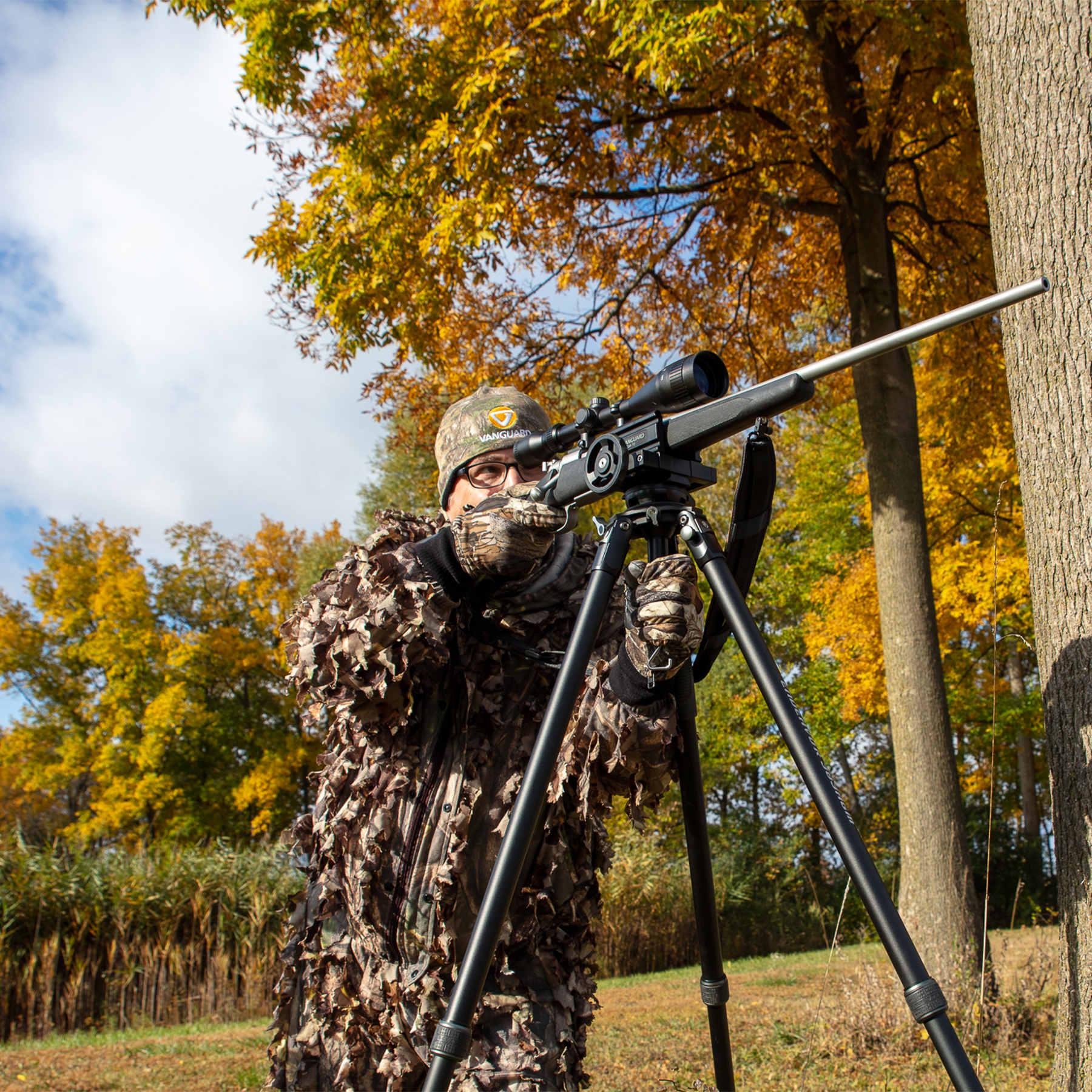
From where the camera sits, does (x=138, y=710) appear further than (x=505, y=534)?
Yes

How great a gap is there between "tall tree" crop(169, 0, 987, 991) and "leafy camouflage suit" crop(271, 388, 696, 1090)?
4243 millimetres

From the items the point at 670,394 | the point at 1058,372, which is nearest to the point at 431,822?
the point at 670,394

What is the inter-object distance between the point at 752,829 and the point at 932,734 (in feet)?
60.6

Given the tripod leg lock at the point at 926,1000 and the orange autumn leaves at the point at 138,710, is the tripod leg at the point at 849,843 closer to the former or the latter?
the tripod leg lock at the point at 926,1000

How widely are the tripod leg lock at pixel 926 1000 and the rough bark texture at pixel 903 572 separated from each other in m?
4.52

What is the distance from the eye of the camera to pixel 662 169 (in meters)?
8.43

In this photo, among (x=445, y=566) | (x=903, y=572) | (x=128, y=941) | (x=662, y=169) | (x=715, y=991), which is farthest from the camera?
(x=128, y=941)

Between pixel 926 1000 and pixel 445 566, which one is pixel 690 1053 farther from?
pixel 926 1000

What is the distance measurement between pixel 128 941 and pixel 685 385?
10.2 m

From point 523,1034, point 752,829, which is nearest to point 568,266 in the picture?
point 523,1034

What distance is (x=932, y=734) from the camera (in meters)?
6.16

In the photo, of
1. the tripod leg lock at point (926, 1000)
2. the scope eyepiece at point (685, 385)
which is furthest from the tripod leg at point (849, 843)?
the scope eyepiece at point (685, 385)

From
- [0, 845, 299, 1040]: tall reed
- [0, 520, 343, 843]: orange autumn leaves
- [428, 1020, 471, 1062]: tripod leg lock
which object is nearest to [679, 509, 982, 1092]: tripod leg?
[428, 1020, 471, 1062]: tripod leg lock

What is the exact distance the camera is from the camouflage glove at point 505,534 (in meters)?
2.14
